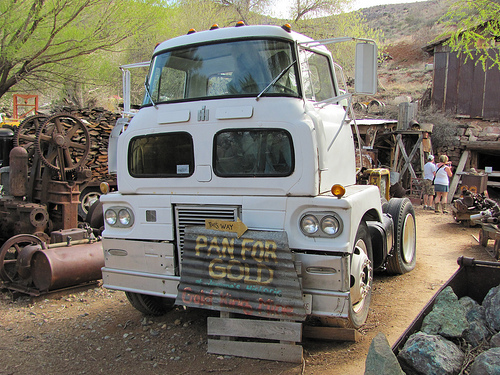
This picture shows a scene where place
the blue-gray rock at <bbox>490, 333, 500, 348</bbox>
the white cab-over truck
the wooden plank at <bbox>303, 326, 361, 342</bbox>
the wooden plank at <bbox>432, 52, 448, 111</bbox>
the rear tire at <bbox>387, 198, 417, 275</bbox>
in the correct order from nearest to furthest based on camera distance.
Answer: the blue-gray rock at <bbox>490, 333, 500, 348</bbox> → the white cab-over truck → the wooden plank at <bbox>303, 326, 361, 342</bbox> → the rear tire at <bbox>387, 198, 417, 275</bbox> → the wooden plank at <bbox>432, 52, 448, 111</bbox>

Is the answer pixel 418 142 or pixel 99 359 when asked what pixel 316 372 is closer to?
pixel 99 359

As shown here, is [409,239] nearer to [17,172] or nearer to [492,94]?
[17,172]

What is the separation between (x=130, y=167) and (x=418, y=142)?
Result: 14054mm

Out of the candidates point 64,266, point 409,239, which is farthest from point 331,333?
point 64,266

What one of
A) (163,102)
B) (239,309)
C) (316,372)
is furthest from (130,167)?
(316,372)

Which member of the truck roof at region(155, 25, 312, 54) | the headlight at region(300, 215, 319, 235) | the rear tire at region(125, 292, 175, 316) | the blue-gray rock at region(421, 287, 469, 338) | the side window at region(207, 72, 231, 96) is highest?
the truck roof at region(155, 25, 312, 54)

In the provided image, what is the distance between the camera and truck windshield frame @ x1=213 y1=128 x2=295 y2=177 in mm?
3785

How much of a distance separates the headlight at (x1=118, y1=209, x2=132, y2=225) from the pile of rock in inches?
106

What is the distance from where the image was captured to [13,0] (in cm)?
930

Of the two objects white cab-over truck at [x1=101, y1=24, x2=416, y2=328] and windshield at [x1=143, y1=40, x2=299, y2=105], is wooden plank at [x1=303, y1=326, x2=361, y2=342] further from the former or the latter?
windshield at [x1=143, y1=40, x2=299, y2=105]

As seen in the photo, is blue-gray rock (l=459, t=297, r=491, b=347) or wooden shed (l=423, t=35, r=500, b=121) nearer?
blue-gray rock (l=459, t=297, r=491, b=347)

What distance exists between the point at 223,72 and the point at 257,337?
252cm

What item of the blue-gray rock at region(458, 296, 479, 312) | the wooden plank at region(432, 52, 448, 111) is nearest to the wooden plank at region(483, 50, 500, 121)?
the wooden plank at region(432, 52, 448, 111)

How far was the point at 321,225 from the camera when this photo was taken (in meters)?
3.60
